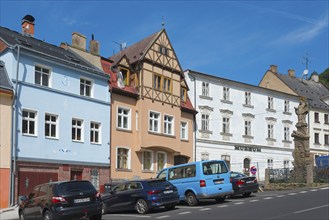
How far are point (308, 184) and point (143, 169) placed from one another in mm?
11904

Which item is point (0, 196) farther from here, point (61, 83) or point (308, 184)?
point (308, 184)

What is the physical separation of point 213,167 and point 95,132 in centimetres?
1250

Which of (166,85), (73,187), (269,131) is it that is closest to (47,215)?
(73,187)

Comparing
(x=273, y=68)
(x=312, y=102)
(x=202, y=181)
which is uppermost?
(x=273, y=68)

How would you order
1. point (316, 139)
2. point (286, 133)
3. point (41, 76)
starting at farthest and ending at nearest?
1. point (316, 139)
2. point (286, 133)
3. point (41, 76)

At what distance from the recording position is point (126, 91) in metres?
34.3

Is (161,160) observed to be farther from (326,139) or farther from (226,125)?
(326,139)

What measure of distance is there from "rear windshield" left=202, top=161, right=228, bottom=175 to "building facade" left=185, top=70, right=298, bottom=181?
18.9m

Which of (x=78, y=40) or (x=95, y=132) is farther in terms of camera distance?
(x=78, y=40)

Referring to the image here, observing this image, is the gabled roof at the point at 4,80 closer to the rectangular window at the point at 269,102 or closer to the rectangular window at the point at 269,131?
A: the rectangular window at the point at 269,131

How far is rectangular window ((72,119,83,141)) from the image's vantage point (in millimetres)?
30259

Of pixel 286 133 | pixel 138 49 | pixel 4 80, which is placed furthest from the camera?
pixel 286 133

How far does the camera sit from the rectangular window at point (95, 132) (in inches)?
1242

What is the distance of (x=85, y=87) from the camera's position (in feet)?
104
